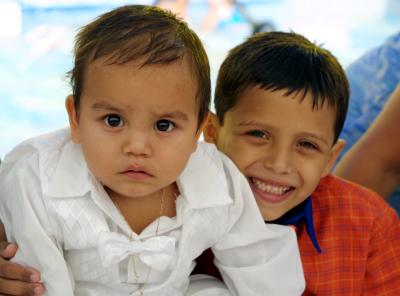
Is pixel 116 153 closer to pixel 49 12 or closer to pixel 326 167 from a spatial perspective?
pixel 326 167

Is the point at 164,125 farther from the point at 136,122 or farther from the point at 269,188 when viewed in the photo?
the point at 269,188

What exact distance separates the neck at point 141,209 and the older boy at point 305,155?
218 millimetres

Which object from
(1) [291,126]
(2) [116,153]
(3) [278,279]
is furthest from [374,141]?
(2) [116,153]

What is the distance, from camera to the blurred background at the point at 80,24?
456 cm

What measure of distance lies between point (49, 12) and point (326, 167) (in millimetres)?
5256

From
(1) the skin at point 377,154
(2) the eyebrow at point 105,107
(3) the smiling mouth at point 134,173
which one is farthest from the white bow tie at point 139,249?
(1) the skin at point 377,154

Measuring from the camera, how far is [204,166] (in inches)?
50.7

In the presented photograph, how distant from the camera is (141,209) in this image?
1.24 m

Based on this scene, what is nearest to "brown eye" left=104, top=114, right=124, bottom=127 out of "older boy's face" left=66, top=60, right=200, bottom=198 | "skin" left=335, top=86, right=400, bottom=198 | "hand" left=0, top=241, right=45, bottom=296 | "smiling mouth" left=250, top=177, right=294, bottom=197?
"older boy's face" left=66, top=60, right=200, bottom=198

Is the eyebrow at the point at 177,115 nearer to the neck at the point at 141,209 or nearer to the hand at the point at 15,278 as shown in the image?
the neck at the point at 141,209

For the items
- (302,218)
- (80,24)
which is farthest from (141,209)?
(80,24)

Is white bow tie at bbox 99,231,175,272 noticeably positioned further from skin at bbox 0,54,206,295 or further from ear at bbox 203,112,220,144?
ear at bbox 203,112,220,144

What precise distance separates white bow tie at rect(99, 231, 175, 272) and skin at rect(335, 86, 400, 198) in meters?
0.77

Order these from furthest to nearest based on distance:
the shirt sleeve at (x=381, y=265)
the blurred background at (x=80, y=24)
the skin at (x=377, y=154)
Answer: the blurred background at (x=80, y=24) → the skin at (x=377, y=154) → the shirt sleeve at (x=381, y=265)
